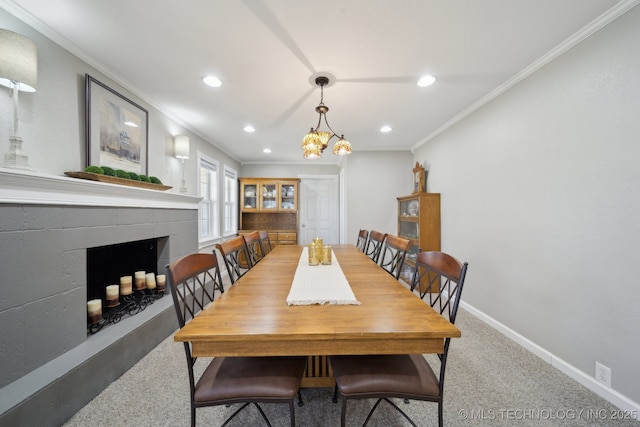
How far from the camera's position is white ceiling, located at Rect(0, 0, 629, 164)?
4.54 ft

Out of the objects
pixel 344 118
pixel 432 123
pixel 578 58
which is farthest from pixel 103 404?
pixel 432 123

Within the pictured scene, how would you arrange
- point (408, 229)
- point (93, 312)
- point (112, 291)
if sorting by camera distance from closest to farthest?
point (93, 312)
point (112, 291)
point (408, 229)

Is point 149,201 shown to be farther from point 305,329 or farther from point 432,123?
point 432,123

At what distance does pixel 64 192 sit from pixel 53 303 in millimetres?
691

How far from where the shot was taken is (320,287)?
1.30m

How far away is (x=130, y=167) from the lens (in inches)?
88.0

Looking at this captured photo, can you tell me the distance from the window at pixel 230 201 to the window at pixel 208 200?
368 millimetres

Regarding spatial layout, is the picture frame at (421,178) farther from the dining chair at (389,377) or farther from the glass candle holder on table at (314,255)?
the dining chair at (389,377)

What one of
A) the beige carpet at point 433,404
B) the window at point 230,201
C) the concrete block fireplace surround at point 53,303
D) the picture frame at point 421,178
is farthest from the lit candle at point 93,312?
the picture frame at point 421,178

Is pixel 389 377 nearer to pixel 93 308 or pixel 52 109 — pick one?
pixel 93 308

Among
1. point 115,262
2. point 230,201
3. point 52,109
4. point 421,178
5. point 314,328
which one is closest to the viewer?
point 314,328

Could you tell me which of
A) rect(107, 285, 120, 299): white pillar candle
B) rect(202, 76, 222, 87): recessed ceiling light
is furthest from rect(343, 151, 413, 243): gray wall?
rect(107, 285, 120, 299): white pillar candle

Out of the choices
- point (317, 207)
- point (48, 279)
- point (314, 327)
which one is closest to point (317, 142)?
point (314, 327)

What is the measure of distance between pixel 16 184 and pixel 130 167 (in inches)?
41.5
